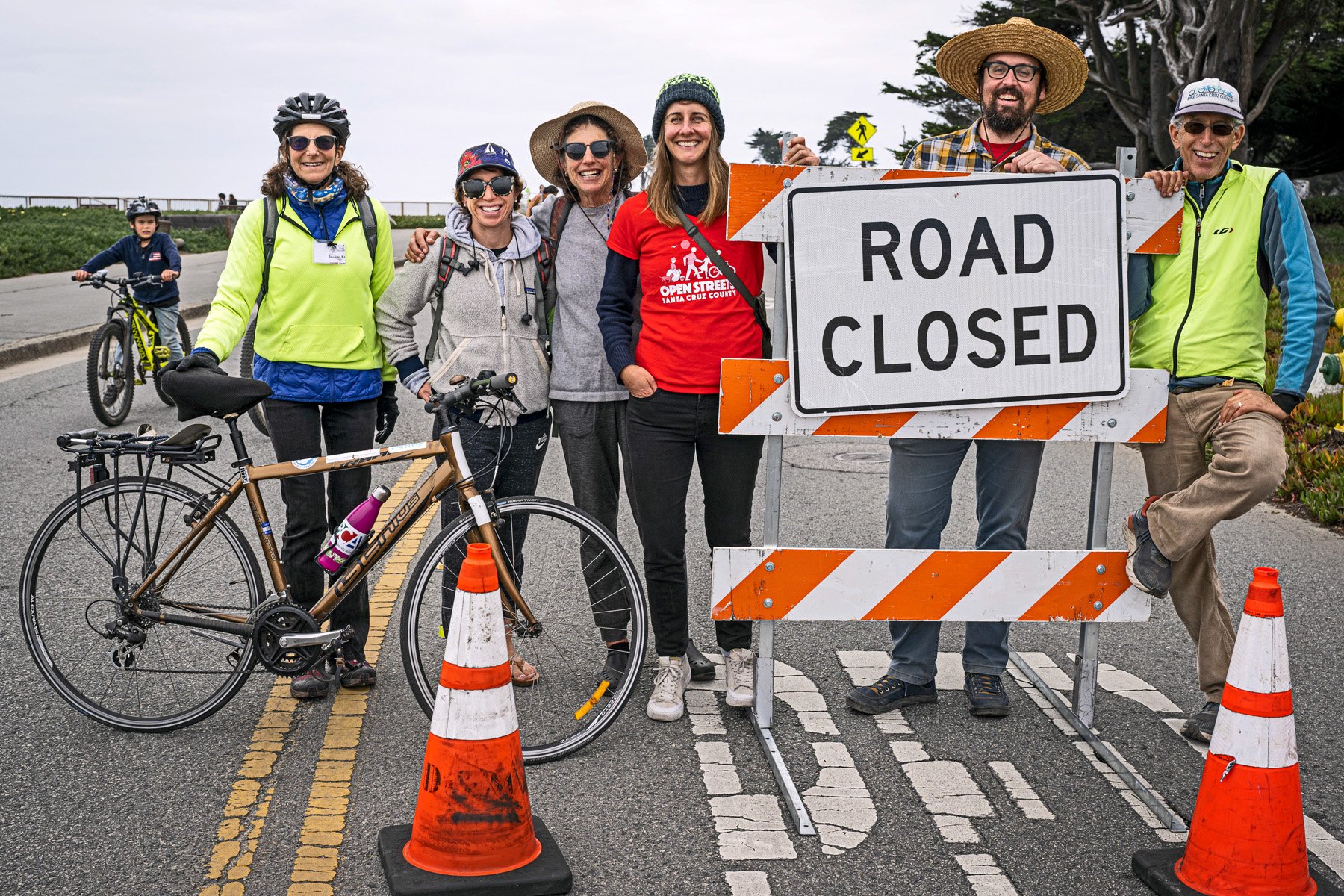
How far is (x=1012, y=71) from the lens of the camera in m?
4.77

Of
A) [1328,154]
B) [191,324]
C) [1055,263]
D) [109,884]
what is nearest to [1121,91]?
[1328,154]

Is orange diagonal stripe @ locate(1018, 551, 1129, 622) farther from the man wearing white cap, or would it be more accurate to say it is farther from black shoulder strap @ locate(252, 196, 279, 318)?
black shoulder strap @ locate(252, 196, 279, 318)

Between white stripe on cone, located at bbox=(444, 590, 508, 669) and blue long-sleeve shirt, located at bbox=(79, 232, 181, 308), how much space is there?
10.1 m

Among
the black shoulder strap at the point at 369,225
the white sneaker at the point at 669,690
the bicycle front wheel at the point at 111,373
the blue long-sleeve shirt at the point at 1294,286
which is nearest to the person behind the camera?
the blue long-sleeve shirt at the point at 1294,286

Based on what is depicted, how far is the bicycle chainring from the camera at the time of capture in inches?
178

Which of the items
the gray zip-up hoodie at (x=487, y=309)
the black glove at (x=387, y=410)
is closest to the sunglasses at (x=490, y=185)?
the gray zip-up hoodie at (x=487, y=309)

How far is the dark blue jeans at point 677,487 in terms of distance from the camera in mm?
4637

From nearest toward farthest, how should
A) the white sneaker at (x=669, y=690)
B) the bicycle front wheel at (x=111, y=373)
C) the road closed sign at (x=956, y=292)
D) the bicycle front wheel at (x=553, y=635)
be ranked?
the road closed sign at (x=956, y=292) < the bicycle front wheel at (x=553, y=635) < the white sneaker at (x=669, y=690) < the bicycle front wheel at (x=111, y=373)

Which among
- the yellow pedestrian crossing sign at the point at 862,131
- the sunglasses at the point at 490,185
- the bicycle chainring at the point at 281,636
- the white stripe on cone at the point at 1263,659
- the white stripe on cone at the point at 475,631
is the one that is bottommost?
the bicycle chainring at the point at 281,636

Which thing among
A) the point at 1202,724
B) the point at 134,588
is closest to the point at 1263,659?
the point at 1202,724

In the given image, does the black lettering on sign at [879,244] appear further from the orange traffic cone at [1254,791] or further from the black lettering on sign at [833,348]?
the orange traffic cone at [1254,791]

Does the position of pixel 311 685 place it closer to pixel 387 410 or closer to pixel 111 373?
pixel 387 410

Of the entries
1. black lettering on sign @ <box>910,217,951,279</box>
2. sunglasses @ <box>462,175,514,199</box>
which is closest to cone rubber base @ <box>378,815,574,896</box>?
black lettering on sign @ <box>910,217,951,279</box>

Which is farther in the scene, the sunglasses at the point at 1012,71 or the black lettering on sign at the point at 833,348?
the sunglasses at the point at 1012,71
